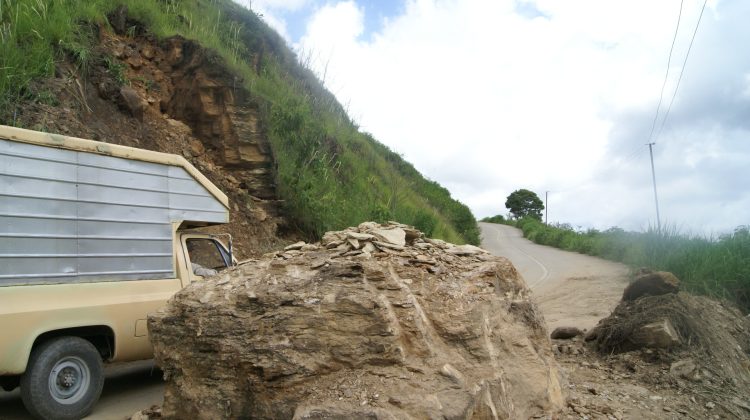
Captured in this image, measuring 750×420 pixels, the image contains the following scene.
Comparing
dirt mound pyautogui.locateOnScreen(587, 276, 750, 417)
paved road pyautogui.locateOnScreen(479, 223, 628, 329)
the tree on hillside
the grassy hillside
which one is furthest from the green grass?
the tree on hillside

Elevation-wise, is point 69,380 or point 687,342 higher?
point 69,380

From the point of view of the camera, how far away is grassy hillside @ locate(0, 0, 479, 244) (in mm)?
10281

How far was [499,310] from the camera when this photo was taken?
505 centimetres

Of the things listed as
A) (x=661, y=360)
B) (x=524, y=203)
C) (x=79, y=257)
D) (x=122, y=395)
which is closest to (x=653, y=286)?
(x=661, y=360)

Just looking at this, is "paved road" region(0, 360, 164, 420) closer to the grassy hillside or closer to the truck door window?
the truck door window

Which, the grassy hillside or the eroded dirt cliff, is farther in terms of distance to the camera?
the eroded dirt cliff

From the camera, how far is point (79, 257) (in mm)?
5555

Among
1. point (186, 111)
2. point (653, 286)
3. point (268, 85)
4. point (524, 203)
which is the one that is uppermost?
point (524, 203)

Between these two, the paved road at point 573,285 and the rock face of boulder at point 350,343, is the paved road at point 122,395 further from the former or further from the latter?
the paved road at point 573,285

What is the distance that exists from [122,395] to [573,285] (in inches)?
569

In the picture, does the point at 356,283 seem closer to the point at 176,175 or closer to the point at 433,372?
the point at 433,372

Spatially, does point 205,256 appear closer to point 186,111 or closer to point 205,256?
point 205,256

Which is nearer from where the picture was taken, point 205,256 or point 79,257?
point 79,257

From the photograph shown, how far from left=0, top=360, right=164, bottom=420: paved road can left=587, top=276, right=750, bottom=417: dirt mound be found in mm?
6313
